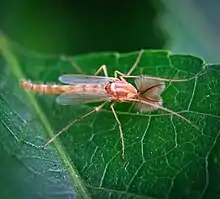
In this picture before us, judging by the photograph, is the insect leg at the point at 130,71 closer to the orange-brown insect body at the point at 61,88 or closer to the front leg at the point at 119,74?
the front leg at the point at 119,74

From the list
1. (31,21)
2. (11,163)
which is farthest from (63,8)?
(11,163)

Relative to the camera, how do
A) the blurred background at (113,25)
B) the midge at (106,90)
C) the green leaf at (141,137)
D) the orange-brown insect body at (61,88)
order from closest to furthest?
the green leaf at (141,137)
the midge at (106,90)
the orange-brown insect body at (61,88)
the blurred background at (113,25)

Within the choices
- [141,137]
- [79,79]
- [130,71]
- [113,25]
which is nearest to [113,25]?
[113,25]

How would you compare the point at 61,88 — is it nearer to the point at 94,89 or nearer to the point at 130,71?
the point at 94,89

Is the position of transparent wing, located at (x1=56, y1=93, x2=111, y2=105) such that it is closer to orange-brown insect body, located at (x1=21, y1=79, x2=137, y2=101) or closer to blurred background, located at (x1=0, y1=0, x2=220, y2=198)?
orange-brown insect body, located at (x1=21, y1=79, x2=137, y2=101)

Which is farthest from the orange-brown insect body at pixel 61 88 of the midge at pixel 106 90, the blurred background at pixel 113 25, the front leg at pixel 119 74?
the blurred background at pixel 113 25

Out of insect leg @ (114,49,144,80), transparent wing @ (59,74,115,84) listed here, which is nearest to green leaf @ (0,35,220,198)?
insect leg @ (114,49,144,80)

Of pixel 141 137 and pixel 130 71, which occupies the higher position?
pixel 130 71
